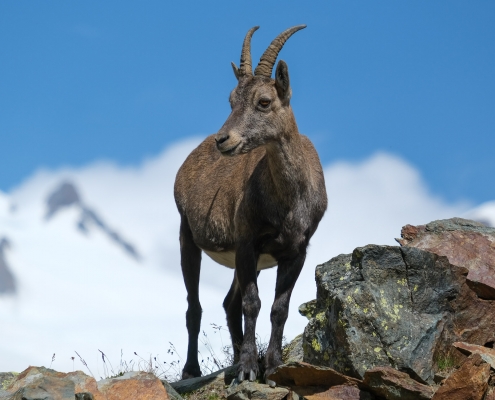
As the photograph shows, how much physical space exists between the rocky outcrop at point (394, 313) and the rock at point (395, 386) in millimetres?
412

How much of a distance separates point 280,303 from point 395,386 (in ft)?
8.46

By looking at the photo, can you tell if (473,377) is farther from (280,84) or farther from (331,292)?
(280,84)

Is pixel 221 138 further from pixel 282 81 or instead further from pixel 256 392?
pixel 256 392

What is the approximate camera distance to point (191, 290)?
1229 cm

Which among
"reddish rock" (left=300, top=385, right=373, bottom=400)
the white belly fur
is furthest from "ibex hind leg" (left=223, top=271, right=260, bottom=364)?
"reddish rock" (left=300, top=385, right=373, bottom=400)

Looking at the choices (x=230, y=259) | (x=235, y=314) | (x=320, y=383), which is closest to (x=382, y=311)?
(x=320, y=383)

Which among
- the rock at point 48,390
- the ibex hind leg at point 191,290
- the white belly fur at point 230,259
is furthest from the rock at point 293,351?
the rock at point 48,390

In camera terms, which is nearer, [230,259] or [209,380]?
[209,380]

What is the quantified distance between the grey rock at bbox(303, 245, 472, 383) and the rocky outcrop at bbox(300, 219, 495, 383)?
1cm

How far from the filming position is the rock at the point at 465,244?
967 centimetres

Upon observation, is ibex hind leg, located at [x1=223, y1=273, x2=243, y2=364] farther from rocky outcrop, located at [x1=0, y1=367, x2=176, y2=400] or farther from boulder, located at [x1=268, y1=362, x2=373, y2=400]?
boulder, located at [x1=268, y1=362, x2=373, y2=400]

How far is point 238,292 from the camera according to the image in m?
11.5

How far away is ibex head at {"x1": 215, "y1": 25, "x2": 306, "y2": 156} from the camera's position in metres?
9.65

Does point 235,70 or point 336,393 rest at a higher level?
point 235,70
